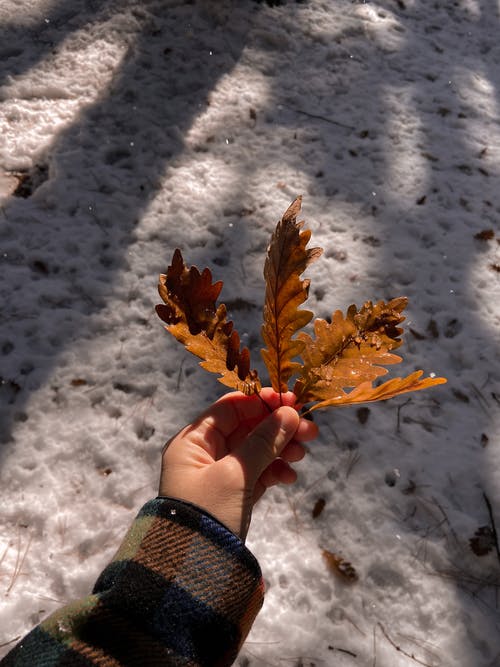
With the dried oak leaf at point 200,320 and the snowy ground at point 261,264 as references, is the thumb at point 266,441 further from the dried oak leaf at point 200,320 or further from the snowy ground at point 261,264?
the snowy ground at point 261,264

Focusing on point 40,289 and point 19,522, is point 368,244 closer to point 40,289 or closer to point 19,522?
point 40,289

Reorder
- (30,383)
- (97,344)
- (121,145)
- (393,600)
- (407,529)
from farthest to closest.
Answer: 1. (121,145)
2. (97,344)
3. (30,383)
4. (407,529)
5. (393,600)

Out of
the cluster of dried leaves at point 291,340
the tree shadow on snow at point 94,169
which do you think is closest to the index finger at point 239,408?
the cluster of dried leaves at point 291,340

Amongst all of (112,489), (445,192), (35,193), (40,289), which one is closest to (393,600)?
(112,489)

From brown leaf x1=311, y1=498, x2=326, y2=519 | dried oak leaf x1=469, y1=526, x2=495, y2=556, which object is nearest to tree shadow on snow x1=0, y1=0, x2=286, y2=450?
brown leaf x1=311, y1=498, x2=326, y2=519

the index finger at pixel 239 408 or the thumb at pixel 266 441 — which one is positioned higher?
the thumb at pixel 266 441
